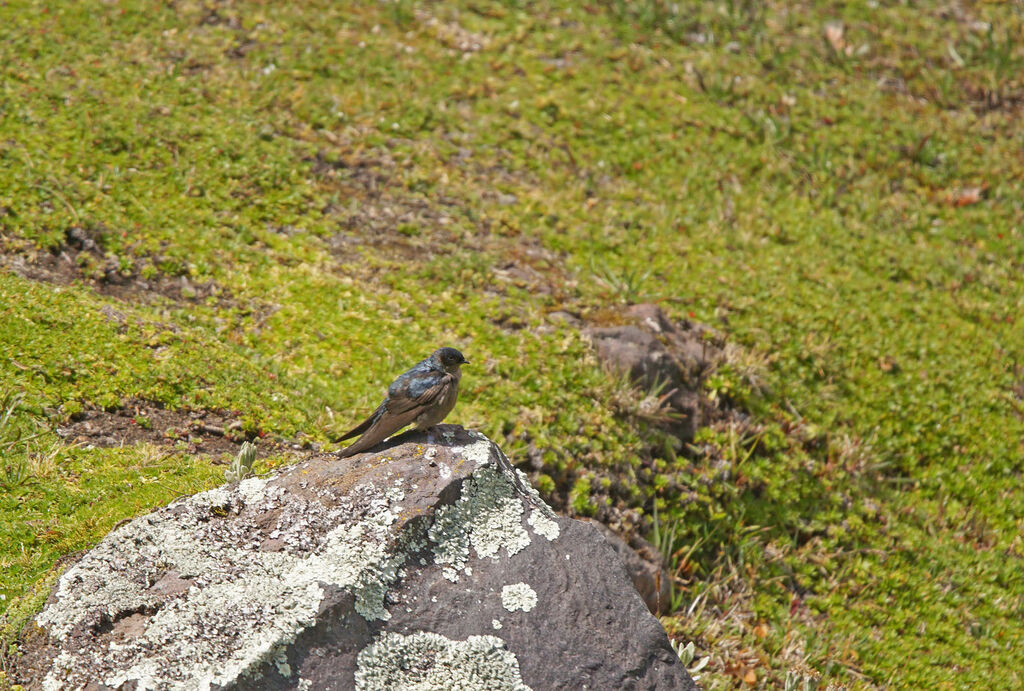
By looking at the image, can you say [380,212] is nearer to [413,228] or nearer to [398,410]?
[413,228]

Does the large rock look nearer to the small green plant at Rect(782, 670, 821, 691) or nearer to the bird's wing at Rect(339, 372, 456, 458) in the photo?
the bird's wing at Rect(339, 372, 456, 458)

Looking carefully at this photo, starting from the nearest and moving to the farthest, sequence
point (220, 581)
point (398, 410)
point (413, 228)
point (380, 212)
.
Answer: point (220, 581) < point (398, 410) < point (413, 228) < point (380, 212)

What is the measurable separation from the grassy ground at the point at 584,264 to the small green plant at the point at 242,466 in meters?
0.48

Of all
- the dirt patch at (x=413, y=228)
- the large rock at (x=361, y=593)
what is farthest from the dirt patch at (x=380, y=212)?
the large rock at (x=361, y=593)

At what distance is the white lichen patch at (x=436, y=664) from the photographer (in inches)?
199

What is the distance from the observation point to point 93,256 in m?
9.46

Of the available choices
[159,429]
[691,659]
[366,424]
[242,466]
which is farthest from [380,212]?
[691,659]

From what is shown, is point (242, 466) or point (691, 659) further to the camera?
point (691, 659)

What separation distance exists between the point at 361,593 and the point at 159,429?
130 inches

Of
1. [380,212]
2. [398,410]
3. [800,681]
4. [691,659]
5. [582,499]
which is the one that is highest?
[398,410]

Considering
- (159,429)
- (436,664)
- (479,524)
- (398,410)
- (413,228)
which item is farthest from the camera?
(413,228)

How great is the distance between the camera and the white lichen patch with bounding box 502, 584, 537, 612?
5.52 metres

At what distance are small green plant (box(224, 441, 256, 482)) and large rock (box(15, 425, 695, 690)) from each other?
1.88 ft

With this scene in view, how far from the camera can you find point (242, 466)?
655 cm
